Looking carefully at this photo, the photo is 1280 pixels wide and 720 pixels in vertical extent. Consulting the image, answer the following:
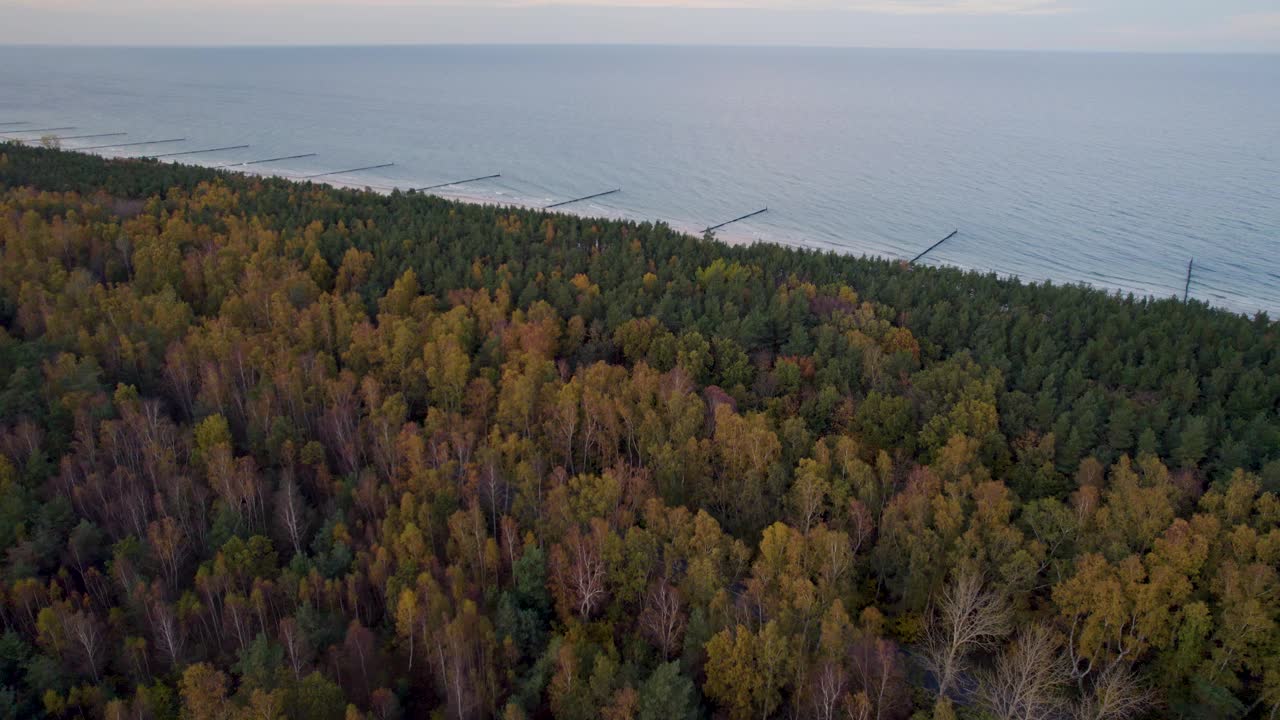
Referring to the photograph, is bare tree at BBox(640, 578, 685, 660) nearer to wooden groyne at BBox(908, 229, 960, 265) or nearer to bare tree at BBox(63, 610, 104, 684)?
bare tree at BBox(63, 610, 104, 684)

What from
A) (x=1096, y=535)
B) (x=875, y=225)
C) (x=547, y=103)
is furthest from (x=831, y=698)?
(x=547, y=103)

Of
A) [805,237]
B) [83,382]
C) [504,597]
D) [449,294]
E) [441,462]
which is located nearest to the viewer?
[504,597]

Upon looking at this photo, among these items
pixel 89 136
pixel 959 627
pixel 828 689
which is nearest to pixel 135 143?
pixel 89 136

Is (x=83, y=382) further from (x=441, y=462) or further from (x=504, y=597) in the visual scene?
(x=504, y=597)

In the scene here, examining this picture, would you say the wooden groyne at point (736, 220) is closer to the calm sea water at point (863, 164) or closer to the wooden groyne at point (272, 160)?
the calm sea water at point (863, 164)

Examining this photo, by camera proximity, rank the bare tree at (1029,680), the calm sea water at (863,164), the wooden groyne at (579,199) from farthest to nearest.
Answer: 1. the wooden groyne at (579,199)
2. the calm sea water at (863,164)
3. the bare tree at (1029,680)

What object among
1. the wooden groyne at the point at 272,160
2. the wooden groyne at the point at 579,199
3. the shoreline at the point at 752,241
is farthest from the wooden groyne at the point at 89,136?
the wooden groyne at the point at 579,199

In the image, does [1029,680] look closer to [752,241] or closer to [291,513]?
[291,513]
